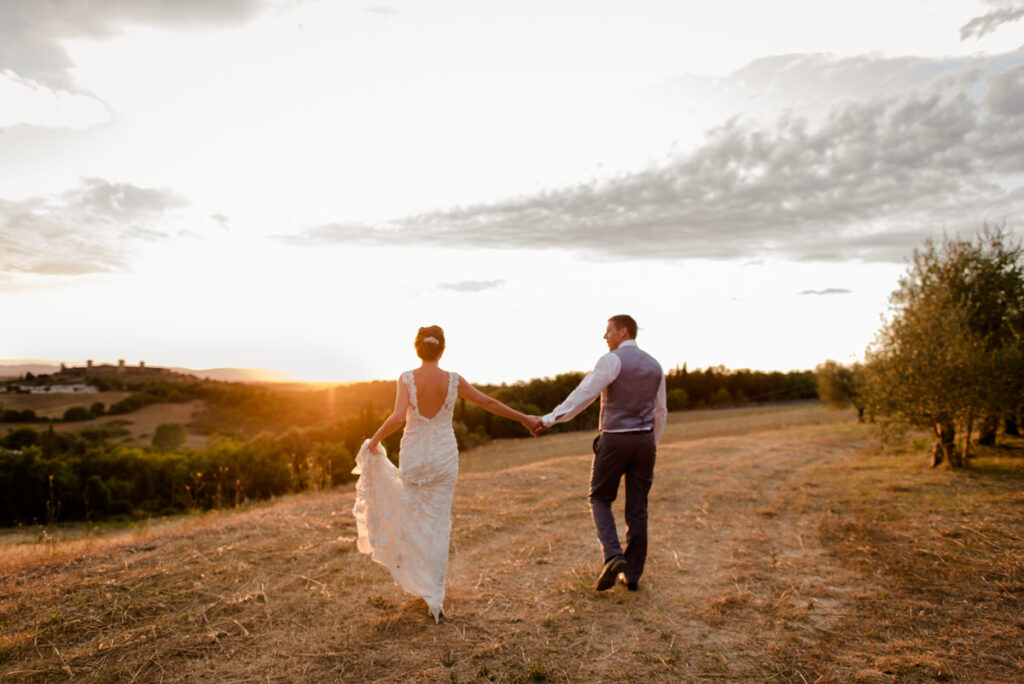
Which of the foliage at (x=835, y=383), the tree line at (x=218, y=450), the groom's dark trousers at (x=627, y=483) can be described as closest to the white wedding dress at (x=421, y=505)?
the groom's dark trousers at (x=627, y=483)

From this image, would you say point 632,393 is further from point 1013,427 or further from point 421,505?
point 1013,427

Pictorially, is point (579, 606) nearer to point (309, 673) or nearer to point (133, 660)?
point (309, 673)

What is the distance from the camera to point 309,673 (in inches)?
202

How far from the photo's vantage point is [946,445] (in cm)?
1661

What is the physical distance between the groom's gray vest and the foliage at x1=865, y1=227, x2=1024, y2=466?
13.0 metres

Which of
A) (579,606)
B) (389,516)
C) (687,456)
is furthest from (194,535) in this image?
(687,456)

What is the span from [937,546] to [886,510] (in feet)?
8.76

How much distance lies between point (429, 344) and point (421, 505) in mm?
1753

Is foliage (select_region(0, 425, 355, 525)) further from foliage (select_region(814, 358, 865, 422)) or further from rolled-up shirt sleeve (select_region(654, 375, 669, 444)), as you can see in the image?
foliage (select_region(814, 358, 865, 422))

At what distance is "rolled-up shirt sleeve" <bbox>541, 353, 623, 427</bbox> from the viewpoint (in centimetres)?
671

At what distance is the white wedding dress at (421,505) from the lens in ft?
20.4

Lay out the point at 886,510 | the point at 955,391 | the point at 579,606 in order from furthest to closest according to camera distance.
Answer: the point at 955,391 < the point at 886,510 < the point at 579,606

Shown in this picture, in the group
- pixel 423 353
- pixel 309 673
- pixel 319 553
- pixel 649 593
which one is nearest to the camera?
pixel 309 673

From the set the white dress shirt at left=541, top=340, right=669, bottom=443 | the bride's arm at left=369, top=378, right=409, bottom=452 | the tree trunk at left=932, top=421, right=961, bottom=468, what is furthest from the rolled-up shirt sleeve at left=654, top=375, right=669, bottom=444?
the tree trunk at left=932, top=421, right=961, bottom=468
